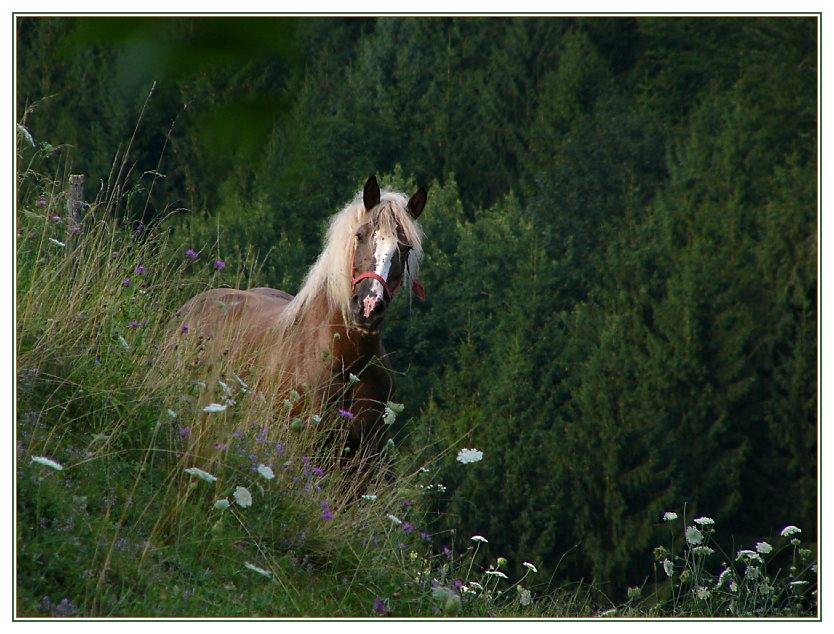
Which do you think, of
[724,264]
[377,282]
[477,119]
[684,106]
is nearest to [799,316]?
[724,264]

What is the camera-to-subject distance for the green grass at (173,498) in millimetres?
3621

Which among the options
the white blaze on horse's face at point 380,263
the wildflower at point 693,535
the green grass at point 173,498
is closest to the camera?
the green grass at point 173,498

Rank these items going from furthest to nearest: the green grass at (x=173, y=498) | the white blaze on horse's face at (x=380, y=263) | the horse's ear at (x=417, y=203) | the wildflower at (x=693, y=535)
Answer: the horse's ear at (x=417, y=203)
the white blaze on horse's face at (x=380, y=263)
the wildflower at (x=693, y=535)
the green grass at (x=173, y=498)

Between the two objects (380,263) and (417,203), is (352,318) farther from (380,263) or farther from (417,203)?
(417,203)

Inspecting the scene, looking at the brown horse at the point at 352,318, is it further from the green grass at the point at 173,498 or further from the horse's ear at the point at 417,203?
the green grass at the point at 173,498

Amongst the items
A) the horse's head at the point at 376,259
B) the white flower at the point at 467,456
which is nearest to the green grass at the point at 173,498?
the white flower at the point at 467,456

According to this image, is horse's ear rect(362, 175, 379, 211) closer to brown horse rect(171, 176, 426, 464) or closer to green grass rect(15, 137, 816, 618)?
brown horse rect(171, 176, 426, 464)

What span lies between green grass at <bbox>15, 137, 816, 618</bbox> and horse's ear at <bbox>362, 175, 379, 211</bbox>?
47.8 inches

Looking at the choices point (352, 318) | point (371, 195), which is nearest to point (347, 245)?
point (371, 195)

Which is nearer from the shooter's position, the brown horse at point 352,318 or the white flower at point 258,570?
the white flower at point 258,570

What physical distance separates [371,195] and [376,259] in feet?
1.56

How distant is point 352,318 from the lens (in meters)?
5.64

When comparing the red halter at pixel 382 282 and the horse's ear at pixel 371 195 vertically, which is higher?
the horse's ear at pixel 371 195

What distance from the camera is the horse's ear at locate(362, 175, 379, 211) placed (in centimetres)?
579
